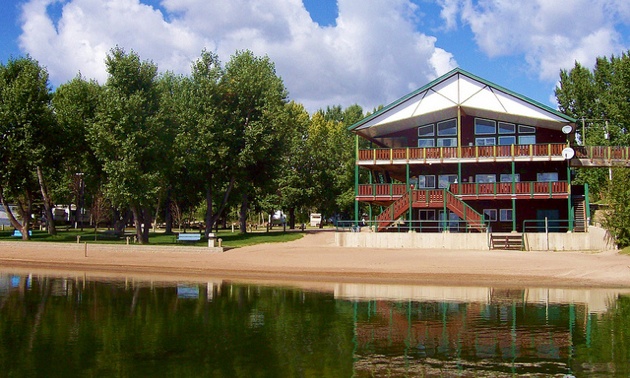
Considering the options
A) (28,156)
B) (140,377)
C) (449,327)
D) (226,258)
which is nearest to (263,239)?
(226,258)

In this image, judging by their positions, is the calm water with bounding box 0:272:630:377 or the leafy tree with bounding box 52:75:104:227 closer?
the calm water with bounding box 0:272:630:377

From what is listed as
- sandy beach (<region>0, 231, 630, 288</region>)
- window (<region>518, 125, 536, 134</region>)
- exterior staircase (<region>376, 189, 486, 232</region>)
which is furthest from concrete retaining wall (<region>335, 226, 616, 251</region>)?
window (<region>518, 125, 536, 134</region>)

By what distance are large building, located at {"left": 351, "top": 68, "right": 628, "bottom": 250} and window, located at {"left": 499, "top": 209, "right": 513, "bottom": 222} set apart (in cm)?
8

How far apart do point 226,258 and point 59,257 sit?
11.4 m

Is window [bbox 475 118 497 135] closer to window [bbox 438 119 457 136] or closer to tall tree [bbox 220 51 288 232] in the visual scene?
window [bbox 438 119 457 136]

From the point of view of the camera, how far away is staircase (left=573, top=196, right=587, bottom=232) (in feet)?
140

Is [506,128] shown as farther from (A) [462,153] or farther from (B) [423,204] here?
(B) [423,204]

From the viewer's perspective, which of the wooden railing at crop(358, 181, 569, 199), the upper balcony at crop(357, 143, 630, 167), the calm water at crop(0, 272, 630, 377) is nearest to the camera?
the calm water at crop(0, 272, 630, 377)

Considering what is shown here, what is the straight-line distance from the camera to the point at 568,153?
137ft

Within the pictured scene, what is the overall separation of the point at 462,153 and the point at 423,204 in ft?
18.4

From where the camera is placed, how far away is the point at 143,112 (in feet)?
151

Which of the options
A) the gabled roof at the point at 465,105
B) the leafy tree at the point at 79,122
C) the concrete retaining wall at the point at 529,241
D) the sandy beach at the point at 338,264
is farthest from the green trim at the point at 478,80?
the leafy tree at the point at 79,122

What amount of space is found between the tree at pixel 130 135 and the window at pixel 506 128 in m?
26.8

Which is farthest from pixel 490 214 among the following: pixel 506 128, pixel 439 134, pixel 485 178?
pixel 439 134
